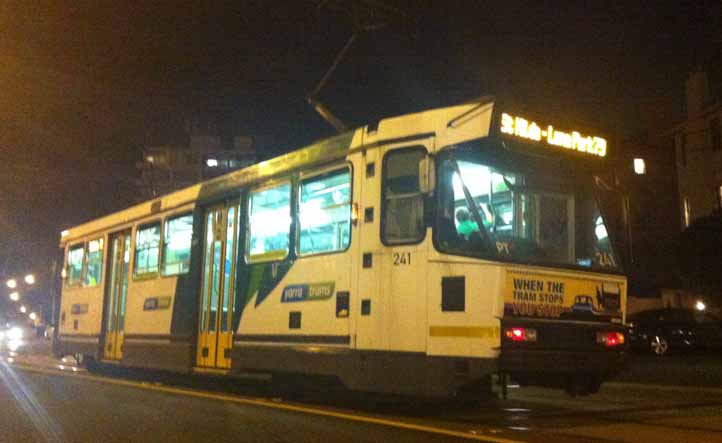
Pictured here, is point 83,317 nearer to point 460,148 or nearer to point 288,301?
point 288,301

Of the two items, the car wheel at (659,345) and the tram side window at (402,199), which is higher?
the tram side window at (402,199)

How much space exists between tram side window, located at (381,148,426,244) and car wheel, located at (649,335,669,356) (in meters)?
14.3

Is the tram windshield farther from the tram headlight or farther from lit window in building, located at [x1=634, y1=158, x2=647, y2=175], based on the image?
the tram headlight

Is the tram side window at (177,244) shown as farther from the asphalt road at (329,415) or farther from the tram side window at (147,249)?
the asphalt road at (329,415)

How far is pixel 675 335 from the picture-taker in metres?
19.8

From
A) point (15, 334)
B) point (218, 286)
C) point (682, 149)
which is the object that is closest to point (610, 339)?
point (218, 286)

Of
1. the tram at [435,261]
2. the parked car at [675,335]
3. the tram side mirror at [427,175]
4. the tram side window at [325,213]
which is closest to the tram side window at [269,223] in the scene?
the tram at [435,261]

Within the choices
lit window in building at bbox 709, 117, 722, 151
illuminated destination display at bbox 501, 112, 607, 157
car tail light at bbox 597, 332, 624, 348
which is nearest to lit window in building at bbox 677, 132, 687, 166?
lit window in building at bbox 709, 117, 722, 151

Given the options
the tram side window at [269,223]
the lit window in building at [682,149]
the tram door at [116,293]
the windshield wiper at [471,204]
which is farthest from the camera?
the lit window in building at [682,149]

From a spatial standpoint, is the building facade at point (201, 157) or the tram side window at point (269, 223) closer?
the tram side window at point (269, 223)

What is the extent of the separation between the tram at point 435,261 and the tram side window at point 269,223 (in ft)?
0.09

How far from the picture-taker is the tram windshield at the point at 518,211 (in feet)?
25.5

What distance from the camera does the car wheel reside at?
19.9 m

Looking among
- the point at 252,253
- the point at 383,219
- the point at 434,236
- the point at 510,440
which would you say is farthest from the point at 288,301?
the point at 510,440
